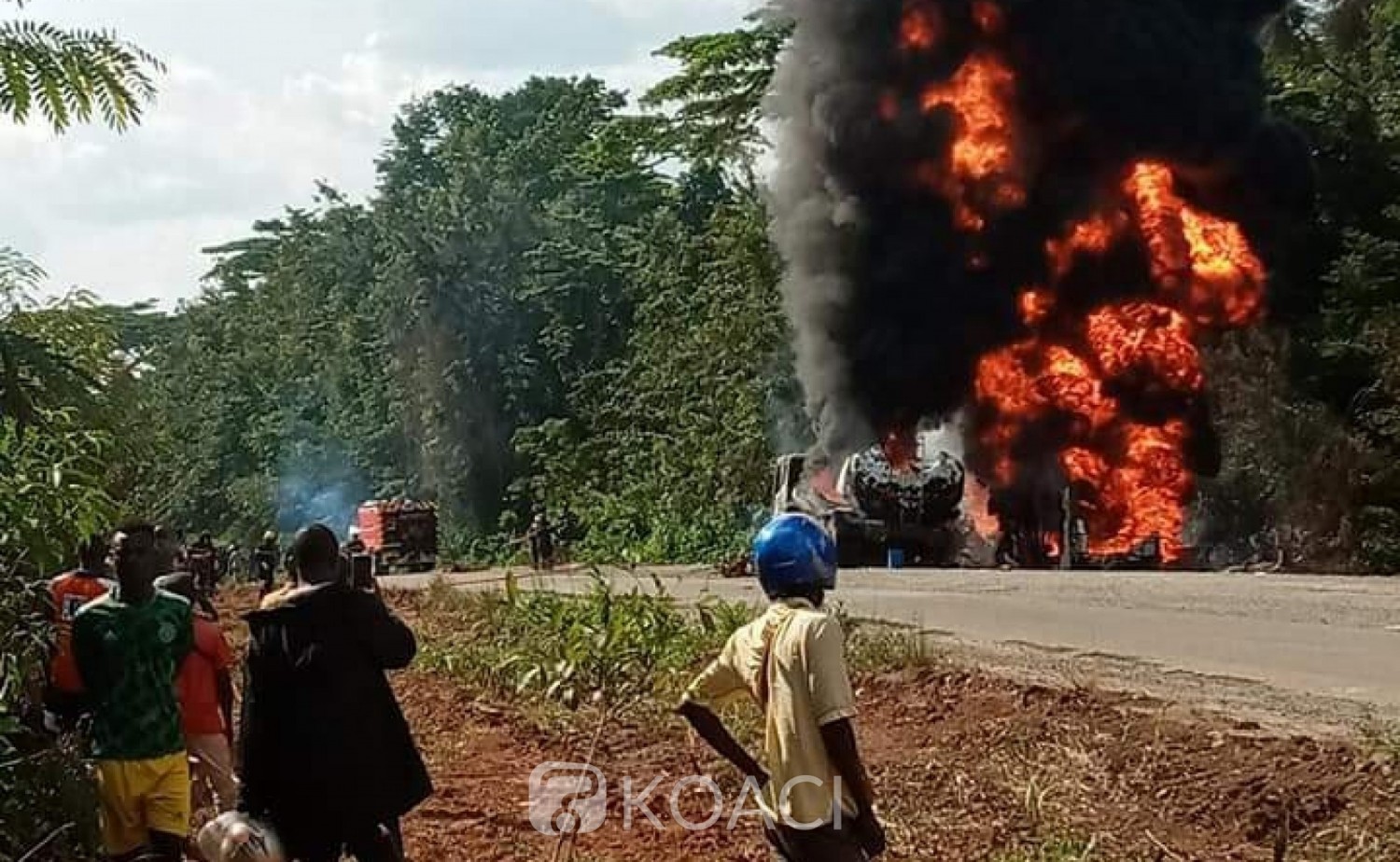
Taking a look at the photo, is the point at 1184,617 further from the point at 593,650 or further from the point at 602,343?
the point at 602,343

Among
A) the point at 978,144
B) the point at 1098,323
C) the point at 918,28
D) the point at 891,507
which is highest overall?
the point at 918,28

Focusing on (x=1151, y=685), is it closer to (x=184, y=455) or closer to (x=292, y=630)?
(x=292, y=630)

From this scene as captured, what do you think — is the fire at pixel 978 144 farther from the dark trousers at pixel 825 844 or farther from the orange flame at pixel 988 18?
the dark trousers at pixel 825 844

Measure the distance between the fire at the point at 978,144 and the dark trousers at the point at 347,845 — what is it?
2840 centimetres

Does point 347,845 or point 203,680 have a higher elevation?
point 203,680

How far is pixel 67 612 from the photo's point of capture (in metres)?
7.13

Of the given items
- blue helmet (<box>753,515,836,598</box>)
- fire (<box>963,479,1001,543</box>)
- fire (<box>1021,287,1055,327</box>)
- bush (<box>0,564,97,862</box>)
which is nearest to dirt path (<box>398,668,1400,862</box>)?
bush (<box>0,564,97,862</box>)

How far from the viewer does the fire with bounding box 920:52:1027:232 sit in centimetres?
3338

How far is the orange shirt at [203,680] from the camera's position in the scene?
7316 mm

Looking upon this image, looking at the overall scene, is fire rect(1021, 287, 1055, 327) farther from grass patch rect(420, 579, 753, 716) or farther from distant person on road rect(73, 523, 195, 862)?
distant person on road rect(73, 523, 195, 862)

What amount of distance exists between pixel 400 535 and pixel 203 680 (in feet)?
137

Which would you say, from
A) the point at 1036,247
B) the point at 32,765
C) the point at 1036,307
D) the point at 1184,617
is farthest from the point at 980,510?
the point at 32,765

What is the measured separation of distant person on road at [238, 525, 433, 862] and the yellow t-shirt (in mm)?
1430

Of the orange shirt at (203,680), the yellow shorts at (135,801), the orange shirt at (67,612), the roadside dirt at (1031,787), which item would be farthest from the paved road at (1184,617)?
the orange shirt at (67,612)
